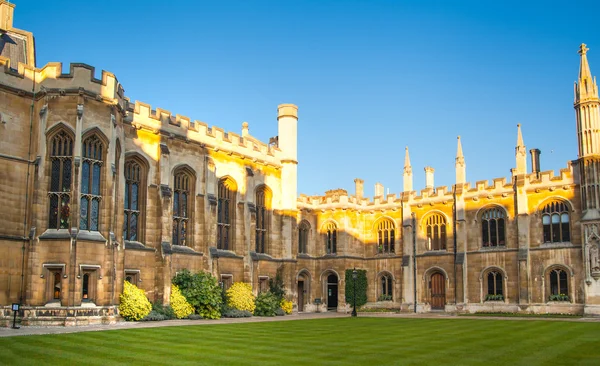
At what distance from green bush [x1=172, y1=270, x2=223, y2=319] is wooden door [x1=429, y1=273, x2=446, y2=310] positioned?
A: 17.0 metres

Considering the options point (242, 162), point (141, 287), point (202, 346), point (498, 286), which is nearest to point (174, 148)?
point (242, 162)

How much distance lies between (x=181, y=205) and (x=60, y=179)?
831 centimetres

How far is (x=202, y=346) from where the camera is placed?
14922mm

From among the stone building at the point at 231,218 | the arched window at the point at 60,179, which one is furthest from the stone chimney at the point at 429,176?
the arched window at the point at 60,179

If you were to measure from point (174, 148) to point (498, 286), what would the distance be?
22.0 m

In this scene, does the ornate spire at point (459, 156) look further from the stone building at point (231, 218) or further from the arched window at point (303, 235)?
the arched window at point (303, 235)

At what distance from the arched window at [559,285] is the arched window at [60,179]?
2738 cm

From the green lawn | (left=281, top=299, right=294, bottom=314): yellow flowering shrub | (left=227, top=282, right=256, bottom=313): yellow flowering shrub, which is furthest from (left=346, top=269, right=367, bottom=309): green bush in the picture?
the green lawn

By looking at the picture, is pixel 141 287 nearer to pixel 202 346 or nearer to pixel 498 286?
pixel 202 346

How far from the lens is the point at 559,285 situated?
34688mm

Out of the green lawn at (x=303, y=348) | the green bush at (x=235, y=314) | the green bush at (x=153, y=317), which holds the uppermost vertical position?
the green lawn at (x=303, y=348)

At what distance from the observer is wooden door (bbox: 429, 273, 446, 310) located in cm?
4016

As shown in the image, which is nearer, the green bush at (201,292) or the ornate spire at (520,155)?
the green bush at (201,292)

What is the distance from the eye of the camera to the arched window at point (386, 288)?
42466mm
